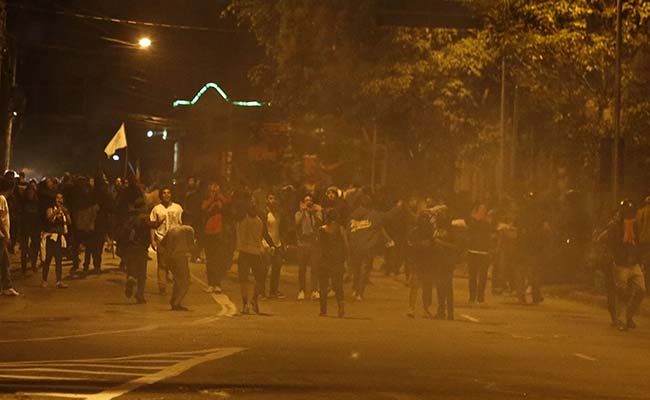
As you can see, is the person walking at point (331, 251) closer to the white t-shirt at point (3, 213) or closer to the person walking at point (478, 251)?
the person walking at point (478, 251)

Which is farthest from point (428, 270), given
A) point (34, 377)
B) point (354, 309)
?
point (34, 377)

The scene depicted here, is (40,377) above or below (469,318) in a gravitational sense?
below

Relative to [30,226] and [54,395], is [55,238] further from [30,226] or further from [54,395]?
[54,395]

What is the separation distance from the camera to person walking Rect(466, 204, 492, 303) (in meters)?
25.0

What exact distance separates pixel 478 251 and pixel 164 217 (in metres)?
6.21

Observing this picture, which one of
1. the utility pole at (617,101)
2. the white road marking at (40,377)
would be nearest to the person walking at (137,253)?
the utility pole at (617,101)

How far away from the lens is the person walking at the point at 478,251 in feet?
82.0

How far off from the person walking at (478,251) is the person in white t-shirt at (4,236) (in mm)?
8021

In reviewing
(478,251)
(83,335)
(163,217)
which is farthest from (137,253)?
(478,251)

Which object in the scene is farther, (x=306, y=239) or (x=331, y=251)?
(x=306, y=239)

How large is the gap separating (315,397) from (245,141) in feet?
190

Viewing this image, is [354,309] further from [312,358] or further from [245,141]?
[245,141]

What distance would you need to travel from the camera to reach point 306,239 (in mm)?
24312

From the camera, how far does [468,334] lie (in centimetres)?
1808
